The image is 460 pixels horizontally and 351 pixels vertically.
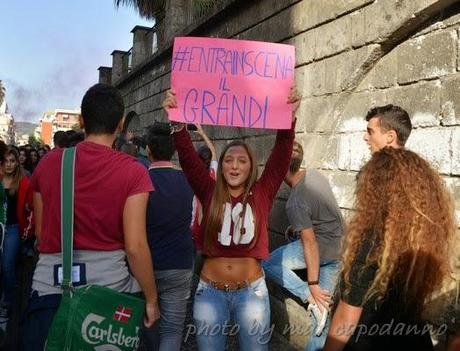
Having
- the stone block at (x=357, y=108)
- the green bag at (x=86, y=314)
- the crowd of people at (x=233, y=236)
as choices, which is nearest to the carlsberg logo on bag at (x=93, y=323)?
the green bag at (x=86, y=314)

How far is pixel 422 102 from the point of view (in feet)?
11.7

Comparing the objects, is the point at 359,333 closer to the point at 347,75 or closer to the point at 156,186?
the point at 156,186

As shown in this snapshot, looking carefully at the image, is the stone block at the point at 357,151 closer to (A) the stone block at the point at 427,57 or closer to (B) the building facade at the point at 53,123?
(A) the stone block at the point at 427,57

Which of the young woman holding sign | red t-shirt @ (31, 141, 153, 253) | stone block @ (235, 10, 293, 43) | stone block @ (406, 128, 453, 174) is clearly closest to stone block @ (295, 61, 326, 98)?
stone block @ (235, 10, 293, 43)

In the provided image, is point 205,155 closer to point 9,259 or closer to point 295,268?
point 295,268

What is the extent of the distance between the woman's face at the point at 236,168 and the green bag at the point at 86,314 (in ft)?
3.32

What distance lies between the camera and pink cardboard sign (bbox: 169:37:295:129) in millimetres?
3076

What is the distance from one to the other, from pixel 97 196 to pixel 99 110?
43 centimetres

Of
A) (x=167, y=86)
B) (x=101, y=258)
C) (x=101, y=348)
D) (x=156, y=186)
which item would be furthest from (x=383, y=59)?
(x=167, y=86)

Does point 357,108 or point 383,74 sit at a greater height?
point 383,74

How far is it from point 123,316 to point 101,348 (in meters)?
0.16

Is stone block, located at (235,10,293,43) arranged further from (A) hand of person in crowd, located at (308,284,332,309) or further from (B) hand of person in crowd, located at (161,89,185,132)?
(A) hand of person in crowd, located at (308,284,332,309)

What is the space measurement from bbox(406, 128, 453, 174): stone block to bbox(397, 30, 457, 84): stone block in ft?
1.30

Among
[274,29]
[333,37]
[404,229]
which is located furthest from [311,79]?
[404,229]
